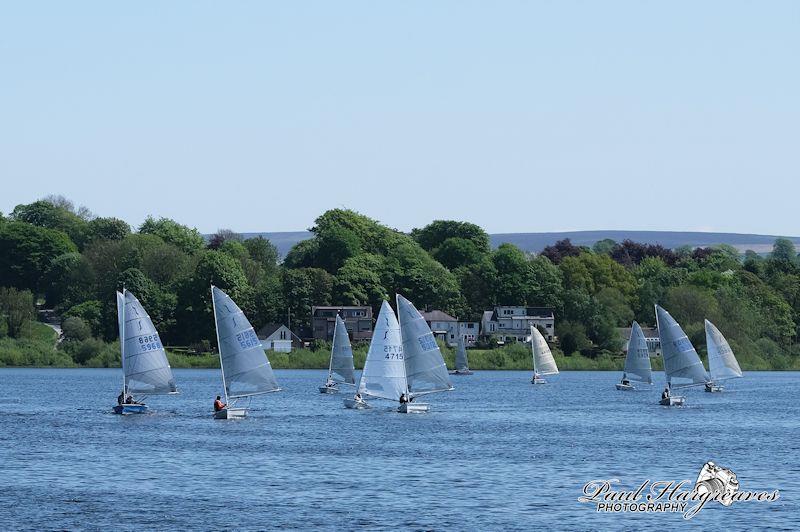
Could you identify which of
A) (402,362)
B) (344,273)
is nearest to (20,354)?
(344,273)

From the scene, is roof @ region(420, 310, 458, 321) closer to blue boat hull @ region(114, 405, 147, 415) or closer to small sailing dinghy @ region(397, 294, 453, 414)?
small sailing dinghy @ region(397, 294, 453, 414)

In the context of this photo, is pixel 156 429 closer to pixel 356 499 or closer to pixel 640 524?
→ pixel 356 499

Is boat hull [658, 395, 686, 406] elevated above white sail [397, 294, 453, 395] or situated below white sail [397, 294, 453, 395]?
below

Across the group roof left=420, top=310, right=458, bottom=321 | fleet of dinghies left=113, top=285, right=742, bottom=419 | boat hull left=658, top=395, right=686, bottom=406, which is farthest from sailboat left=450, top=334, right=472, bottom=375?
fleet of dinghies left=113, top=285, right=742, bottom=419

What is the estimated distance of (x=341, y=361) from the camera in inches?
4510

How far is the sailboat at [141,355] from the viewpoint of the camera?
8375 cm

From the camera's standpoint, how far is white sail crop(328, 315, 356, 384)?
113 meters

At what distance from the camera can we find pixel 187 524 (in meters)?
45.9

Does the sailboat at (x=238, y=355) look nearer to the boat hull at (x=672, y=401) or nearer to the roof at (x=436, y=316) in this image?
the boat hull at (x=672, y=401)

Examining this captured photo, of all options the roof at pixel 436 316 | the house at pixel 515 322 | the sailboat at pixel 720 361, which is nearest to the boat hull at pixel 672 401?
the sailboat at pixel 720 361

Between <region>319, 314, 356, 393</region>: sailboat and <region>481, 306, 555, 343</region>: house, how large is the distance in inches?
3013

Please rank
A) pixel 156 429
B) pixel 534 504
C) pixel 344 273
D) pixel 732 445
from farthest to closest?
1. pixel 344 273
2. pixel 156 429
3. pixel 732 445
4. pixel 534 504

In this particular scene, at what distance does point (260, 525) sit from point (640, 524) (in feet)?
41.4

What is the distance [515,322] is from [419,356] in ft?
362
